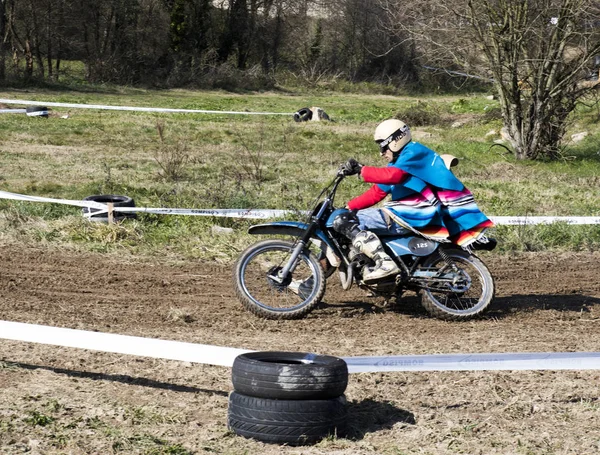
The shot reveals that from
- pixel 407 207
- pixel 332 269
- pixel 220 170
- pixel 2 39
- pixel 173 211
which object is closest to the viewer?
pixel 407 207

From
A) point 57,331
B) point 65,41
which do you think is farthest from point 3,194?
point 65,41

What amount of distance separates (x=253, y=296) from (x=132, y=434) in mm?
2674

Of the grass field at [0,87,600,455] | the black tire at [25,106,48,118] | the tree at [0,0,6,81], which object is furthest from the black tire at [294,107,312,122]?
the tree at [0,0,6,81]

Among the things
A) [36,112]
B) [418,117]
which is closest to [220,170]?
[36,112]

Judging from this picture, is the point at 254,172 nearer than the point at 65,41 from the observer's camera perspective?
Yes

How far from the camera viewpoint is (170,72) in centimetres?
3875

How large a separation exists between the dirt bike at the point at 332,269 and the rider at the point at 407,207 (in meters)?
0.09

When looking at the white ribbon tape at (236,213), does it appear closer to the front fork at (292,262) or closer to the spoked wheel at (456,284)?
the spoked wheel at (456,284)

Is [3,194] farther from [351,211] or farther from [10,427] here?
[10,427]

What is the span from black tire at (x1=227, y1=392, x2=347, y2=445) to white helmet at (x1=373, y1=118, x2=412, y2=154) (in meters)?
2.86

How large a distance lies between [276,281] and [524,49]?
1070 cm

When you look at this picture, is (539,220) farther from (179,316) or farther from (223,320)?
(179,316)

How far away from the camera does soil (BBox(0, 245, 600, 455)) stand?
Answer: 4.68 metres

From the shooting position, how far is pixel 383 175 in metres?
6.90
